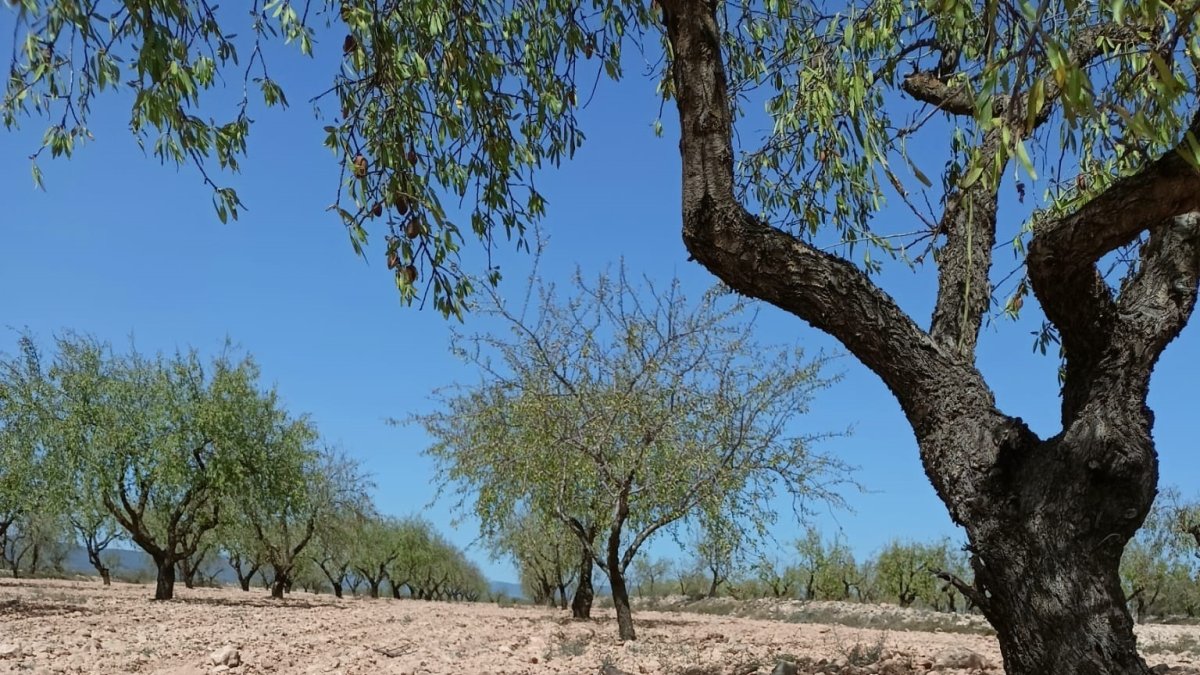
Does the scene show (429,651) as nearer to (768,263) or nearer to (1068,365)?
(768,263)

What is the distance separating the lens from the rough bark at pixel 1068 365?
108 inches

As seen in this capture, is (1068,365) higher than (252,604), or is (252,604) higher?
(1068,365)

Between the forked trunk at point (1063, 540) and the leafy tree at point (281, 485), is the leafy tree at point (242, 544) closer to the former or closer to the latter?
the leafy tree at point (281, 485)

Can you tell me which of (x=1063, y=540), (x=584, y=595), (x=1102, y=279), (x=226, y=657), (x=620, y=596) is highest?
(x=1102, y=279)

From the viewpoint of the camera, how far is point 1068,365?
3301mm

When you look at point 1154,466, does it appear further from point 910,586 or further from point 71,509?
point 910,586

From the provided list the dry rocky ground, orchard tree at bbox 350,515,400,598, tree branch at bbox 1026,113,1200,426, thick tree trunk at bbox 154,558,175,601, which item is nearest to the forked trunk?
tree branch at bbox 1026,113,1200,426

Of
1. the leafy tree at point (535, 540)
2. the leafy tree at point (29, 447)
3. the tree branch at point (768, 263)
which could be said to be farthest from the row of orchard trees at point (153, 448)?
the tree branch at point (768, 263)

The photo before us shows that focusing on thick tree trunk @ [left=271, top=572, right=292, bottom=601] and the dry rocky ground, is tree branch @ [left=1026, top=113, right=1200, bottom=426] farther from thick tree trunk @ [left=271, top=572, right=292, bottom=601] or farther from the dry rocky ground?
thick tree trunk @ [left=271, top=572, right=292, bottom=601]

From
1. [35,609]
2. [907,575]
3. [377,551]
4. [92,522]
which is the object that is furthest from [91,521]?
[907,575]

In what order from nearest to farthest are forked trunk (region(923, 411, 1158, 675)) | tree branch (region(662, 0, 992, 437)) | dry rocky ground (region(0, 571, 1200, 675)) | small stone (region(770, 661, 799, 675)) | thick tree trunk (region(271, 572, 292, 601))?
forked trunk (region(923, 411, 1158, 675))
tree branch (region(662, 0, 992, 437))
small stone (region(770, 661, 799, 675))
dry rocky ground (region(0, 571, 1200, 675))
thick tree trunk (region(271, 572, 292, 601))

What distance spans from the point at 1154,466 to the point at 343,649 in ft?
23.6

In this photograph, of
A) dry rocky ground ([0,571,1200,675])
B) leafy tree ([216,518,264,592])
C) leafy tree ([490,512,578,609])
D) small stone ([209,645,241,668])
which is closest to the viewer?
dry rocky ground ([0,571,1200,675])

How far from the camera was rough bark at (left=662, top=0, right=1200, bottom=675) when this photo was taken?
108 inches
